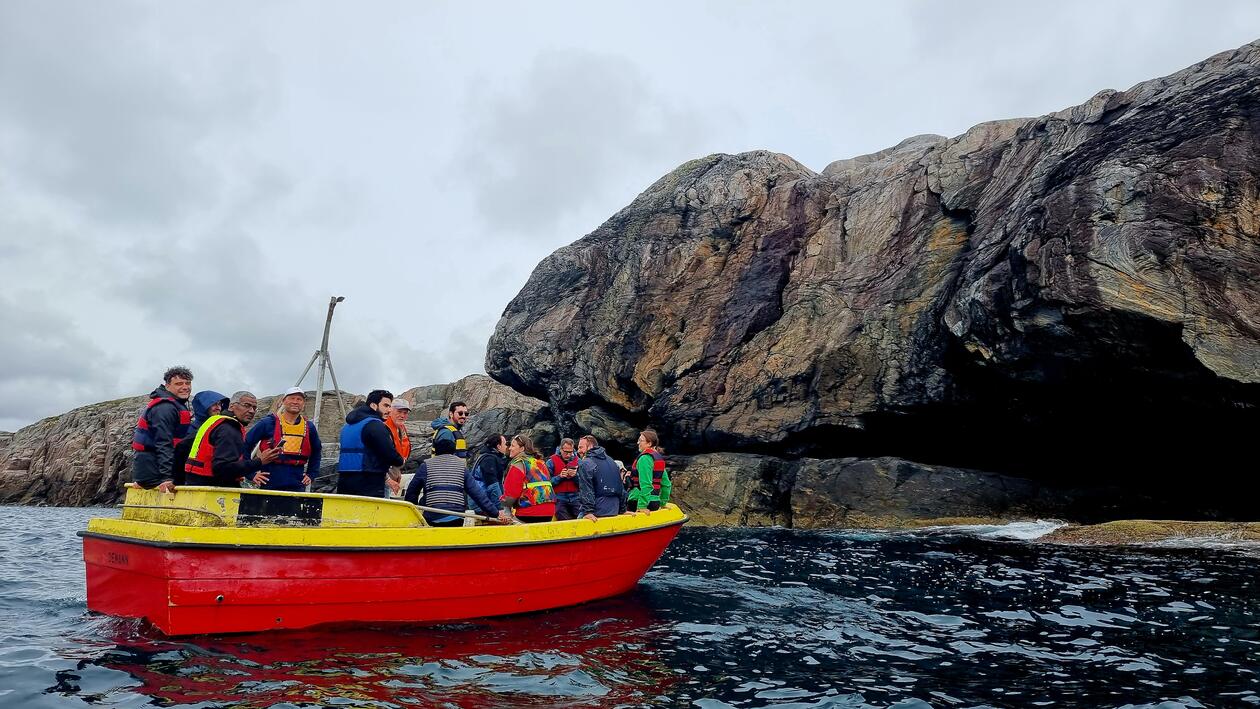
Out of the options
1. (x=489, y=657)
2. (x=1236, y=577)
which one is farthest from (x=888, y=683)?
(x=1236, y=577)

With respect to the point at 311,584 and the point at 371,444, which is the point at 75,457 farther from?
the point at 311,584

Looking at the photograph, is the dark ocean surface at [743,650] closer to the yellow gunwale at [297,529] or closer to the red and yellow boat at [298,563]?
the red and yellow boat at [298,563]

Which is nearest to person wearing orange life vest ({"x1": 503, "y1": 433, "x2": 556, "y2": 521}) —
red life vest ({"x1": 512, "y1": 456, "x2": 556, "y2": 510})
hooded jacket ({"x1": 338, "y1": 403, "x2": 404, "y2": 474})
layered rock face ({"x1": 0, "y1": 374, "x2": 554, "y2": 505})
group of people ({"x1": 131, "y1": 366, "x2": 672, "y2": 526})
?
red life vest ({"x1": 512, "y1": 456, "x2": 556, "y2": 510})

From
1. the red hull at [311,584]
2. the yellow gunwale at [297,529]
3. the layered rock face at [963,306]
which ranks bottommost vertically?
the red hull at [311,584]

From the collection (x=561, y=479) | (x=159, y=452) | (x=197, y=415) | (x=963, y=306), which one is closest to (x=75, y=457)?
(x=561, y=479)

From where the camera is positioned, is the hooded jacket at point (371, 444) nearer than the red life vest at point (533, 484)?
Yes

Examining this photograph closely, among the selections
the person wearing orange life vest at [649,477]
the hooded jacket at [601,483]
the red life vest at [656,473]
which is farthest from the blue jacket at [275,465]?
the red life vest at [656,473]

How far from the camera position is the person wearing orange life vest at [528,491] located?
1120 cm

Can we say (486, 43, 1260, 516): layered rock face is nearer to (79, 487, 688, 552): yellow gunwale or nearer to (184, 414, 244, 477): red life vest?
(79, 487, 688, 552): yellow gunwale

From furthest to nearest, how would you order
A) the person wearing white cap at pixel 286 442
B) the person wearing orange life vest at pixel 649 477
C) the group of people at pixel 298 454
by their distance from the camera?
the person wearing orange life vest at pixel 649 477 → the person wearing white cap at pixel 286 442 → the group of people at pixel 298 454

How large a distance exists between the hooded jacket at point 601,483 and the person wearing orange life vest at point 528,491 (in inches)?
21.2

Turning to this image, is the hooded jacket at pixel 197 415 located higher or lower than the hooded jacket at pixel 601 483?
higher

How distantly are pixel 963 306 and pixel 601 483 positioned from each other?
1243 centimetres

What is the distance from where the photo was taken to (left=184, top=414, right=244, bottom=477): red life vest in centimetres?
834
